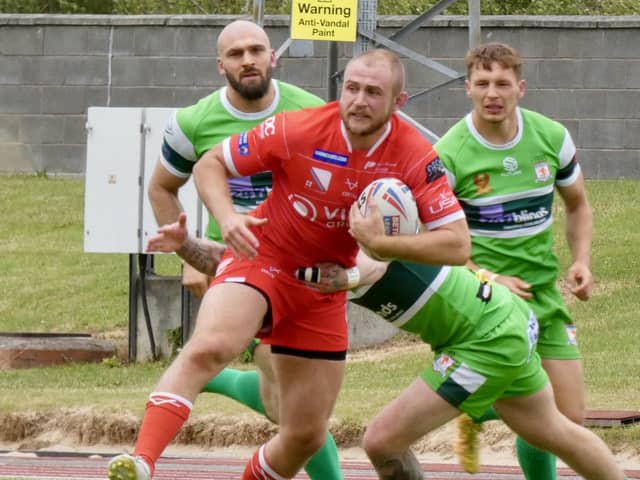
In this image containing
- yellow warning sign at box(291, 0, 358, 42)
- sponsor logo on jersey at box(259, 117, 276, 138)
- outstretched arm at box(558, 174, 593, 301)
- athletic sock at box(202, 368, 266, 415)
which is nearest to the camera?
sponsor logo on jersey at box(259, 117, 276, 138)

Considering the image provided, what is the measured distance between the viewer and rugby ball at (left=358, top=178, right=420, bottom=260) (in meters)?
6.24

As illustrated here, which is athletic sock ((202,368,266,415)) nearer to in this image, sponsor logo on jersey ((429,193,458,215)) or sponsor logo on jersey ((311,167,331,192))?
sponsor logo on jersey ((311,167,331,192))

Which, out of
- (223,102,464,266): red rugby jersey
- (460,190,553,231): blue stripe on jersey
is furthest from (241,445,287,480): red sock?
(460,190,553,231): blue stripe on jersey

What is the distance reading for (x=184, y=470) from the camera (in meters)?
9.70

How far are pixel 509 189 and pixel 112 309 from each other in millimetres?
9219

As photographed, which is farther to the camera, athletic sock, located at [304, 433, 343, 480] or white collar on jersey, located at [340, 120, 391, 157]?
athletic sock, located at [304, 433, 343, 480]

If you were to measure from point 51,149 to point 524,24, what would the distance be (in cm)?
643

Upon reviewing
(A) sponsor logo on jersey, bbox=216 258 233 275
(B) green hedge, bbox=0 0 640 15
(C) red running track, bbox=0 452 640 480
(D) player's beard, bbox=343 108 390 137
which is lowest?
(C) red running track, bbox=0 452 640 480

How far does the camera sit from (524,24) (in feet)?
63.9

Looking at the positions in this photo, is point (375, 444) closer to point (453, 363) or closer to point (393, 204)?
point (453, 363)

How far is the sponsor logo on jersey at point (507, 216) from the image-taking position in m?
7.46

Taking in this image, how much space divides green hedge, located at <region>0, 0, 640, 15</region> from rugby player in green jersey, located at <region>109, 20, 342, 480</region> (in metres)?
18.8

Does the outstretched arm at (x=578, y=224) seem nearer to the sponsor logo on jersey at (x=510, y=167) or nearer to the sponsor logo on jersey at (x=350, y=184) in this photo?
the sponsor logo on jersey at (x=510, y=167)

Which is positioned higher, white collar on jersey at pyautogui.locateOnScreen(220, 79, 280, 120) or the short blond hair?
the short blond hair
